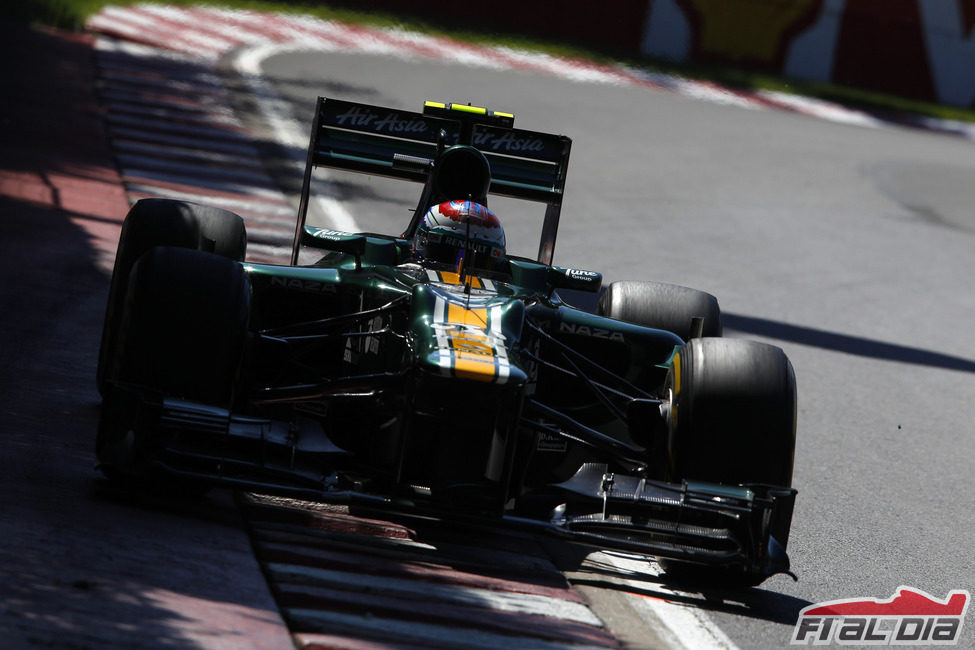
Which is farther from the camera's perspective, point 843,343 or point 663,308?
point 843,343

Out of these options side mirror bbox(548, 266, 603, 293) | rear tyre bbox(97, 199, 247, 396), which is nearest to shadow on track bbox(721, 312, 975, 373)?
side mirror bbox(548, 266, 603, 293)

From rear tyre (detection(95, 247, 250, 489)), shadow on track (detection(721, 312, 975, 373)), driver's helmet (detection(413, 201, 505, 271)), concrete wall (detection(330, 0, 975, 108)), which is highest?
concrete wall (detection(330, 0, 975, 108))

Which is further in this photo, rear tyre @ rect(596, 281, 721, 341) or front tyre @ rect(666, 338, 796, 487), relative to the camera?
rear tyre @ rect(596, 281, 721, 341)

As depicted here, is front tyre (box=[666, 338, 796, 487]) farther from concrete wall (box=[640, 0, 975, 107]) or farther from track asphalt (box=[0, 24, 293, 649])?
concrete wall (box=[640, 0, 975, 107])

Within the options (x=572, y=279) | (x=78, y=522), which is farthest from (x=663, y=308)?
(x=78, y=522)

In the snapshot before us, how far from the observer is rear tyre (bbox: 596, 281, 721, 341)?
7.62m

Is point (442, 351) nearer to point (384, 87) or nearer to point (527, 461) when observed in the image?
point (527, 461)

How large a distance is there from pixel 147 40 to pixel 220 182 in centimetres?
728

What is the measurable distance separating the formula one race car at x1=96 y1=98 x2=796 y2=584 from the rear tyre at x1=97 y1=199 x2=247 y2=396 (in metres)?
0.01

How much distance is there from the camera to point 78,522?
539 centimetres

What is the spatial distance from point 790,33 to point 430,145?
2001 cm

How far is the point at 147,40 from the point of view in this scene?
20375 millimetres

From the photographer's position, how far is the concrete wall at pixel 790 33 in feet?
84.4

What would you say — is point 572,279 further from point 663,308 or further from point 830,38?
point 830,38
